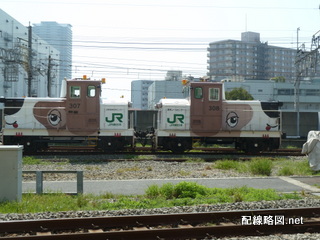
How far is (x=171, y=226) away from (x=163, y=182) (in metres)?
5.43

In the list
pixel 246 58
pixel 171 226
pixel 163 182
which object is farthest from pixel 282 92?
pixel 171 226

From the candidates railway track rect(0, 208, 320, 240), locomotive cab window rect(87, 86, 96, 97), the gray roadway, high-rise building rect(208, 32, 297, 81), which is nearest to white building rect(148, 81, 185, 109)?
high-rise building rect(208, 32, 297, 81)

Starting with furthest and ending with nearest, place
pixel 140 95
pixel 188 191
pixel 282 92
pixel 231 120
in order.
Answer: pixel 140 95 < pixel 282 92 < pixel 231 120 < pixel 188 191

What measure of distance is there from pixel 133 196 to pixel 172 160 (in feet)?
28.1

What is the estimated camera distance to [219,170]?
651 inches

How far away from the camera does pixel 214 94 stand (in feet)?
74.0

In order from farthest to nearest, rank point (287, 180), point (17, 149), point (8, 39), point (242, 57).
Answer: point (242, 57), point (8, 39), point (287, 180), point (17, 149)

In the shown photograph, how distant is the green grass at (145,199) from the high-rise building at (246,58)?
411 feet

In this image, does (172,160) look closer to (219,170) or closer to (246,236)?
(219,170)

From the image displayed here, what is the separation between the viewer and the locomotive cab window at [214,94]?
22.5 m

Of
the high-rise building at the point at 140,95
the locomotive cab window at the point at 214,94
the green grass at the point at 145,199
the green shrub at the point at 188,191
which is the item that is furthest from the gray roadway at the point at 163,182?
the high-rise building at the point at 140,95

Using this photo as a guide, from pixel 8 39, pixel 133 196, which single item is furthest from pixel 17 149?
pixel 8 39

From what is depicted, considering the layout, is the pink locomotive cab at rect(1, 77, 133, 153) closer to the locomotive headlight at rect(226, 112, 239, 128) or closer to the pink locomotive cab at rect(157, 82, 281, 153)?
the pink locomotive cab at rect(157, 82, 281, 153)

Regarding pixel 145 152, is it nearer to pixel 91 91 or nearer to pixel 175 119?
pixel 175 119
